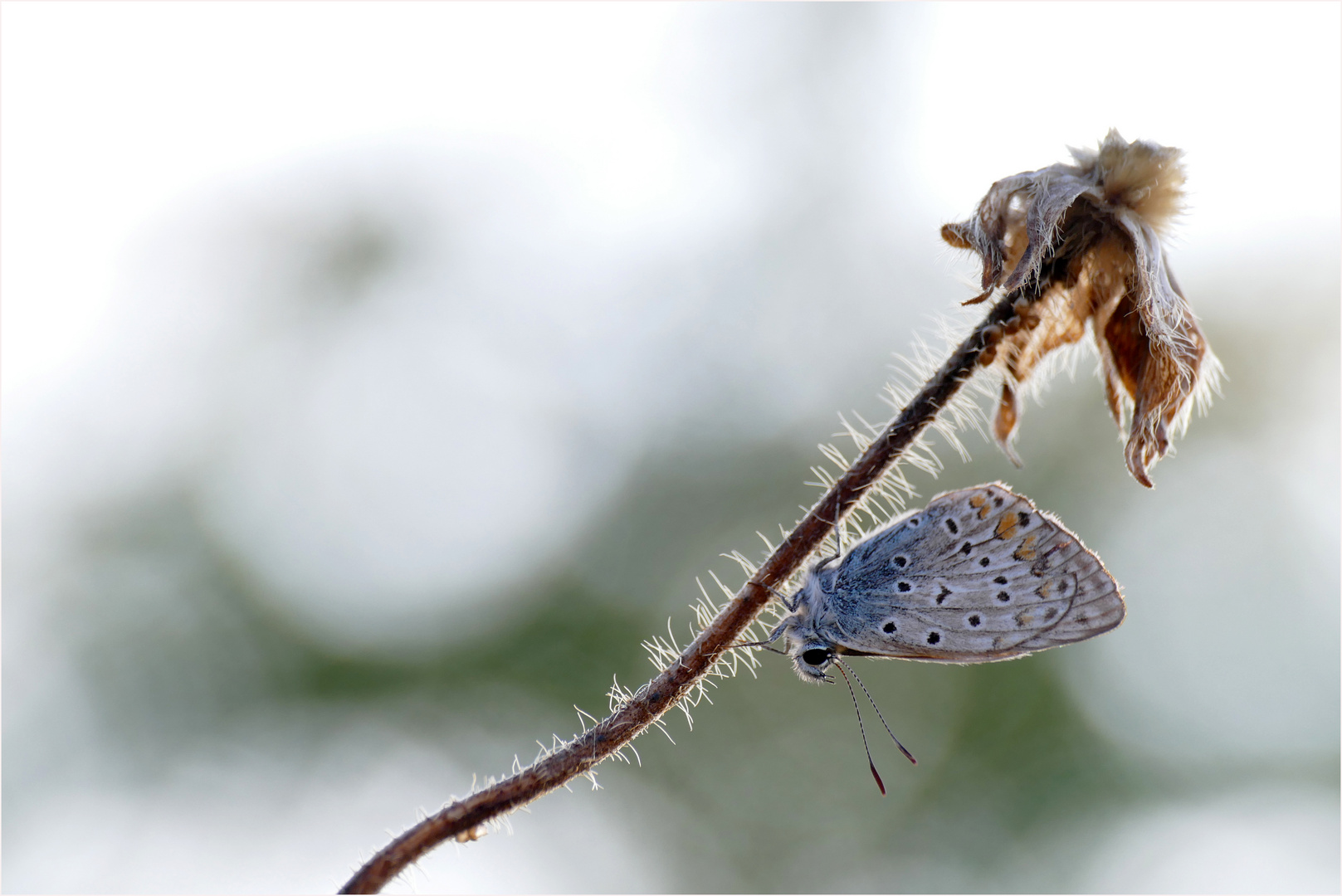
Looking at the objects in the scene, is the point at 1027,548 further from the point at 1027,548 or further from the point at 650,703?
the point at 650,703

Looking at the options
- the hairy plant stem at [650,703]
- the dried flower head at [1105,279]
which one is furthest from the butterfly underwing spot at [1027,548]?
the hairy plant stem at [650,703]

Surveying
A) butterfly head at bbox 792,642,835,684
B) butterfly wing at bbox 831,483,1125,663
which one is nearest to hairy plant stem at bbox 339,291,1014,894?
butterfly wing at bbox 831,483,1125,663

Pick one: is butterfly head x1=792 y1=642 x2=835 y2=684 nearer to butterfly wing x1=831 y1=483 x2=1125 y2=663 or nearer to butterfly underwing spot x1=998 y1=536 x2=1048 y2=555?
butterfly wing x1=831 y1=483 x2=1125 y2=663

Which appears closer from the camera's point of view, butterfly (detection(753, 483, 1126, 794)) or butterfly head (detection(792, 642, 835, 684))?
butterfly (detection(753, 483, 1126, 794))

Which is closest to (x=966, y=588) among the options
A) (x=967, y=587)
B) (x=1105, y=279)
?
(x=967, y=587)

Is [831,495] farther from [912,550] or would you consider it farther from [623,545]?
[623,545]

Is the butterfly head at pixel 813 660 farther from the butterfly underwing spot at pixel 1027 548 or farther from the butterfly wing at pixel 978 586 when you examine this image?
the butterfly underwing spot at pixel 1027 548
